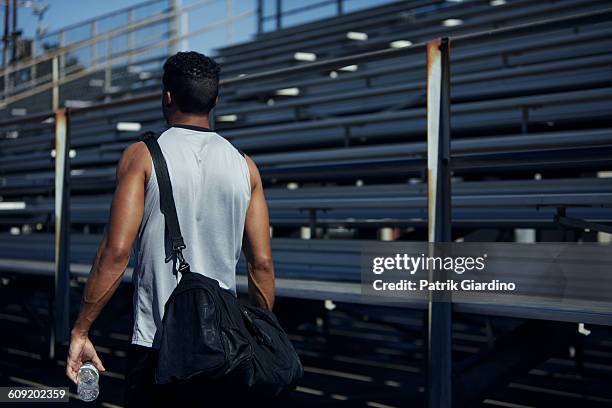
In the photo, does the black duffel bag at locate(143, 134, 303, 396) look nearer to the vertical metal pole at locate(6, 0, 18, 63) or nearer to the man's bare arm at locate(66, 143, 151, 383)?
the man's bare arm at locate(66, 143, 151, 383)

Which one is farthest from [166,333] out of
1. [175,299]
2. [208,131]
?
[208,131]

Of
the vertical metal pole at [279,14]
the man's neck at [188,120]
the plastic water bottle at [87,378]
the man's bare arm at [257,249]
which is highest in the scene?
the vertical metal pole at [279,14]

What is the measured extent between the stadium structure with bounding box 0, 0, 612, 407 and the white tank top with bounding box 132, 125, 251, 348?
0.97 metres

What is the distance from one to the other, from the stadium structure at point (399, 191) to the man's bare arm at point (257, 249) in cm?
78

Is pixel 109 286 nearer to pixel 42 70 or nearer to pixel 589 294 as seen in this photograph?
pixel 589 294

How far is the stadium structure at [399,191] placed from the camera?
3.10 meters

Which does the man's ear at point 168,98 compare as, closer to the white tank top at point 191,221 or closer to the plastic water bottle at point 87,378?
the white tank top at point 191,221

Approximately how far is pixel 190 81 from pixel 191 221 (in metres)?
0.37

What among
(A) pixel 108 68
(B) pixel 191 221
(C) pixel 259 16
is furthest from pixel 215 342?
(A) pixel 108 68

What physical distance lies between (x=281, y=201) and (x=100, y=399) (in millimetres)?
1462

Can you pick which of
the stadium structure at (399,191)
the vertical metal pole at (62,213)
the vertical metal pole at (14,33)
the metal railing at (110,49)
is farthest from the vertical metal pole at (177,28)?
the vertical metal pole at (62,213)

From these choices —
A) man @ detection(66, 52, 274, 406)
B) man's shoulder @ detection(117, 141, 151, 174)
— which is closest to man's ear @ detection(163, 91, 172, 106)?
man @ detection(66, 52, 274, 406)

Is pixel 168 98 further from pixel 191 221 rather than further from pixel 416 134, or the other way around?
pixel 416 134

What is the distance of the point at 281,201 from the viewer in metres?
4.89
